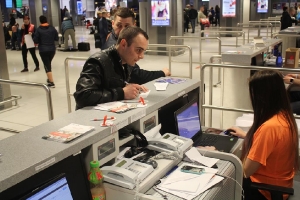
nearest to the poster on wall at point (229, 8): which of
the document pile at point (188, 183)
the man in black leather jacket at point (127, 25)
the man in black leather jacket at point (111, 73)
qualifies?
the man in black leather jacket at point (127, 25)

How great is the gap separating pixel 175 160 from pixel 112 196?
0.41 m

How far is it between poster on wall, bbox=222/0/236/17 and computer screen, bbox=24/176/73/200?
671 inches

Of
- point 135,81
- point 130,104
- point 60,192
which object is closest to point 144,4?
point 135,81

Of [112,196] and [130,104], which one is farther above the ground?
[130,104]

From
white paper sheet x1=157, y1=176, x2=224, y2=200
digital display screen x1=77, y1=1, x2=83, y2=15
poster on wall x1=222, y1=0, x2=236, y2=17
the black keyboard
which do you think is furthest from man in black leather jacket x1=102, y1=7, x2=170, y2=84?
digital display screen x1=77, y1=1, x2=83, y2=15

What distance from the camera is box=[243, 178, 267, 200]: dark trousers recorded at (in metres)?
2.32

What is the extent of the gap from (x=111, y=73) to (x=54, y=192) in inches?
42.6

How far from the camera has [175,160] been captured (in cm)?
199

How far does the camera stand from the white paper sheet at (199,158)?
6.64 feet

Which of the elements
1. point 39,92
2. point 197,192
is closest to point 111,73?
point 197,192

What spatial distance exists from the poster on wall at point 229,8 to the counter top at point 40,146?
16311 millimetres

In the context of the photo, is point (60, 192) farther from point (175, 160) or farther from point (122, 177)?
point (175, 160)

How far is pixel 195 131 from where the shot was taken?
2.76 m

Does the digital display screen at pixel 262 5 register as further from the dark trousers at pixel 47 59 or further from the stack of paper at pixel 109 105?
the stack of paper at pixel 109 105
